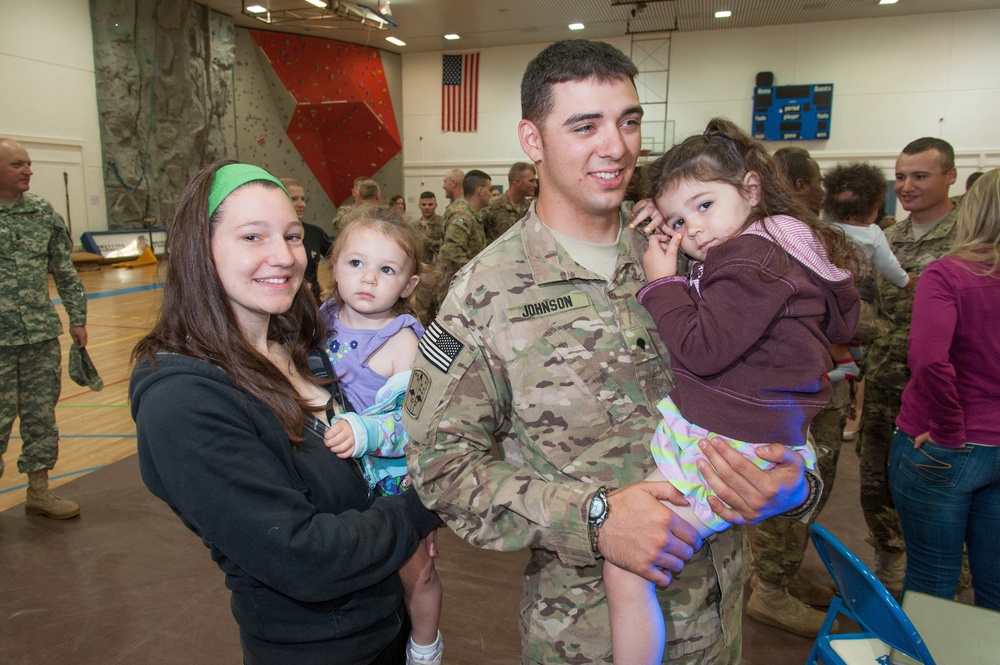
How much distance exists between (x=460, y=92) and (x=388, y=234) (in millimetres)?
16524

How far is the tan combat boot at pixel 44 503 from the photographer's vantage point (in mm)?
3783

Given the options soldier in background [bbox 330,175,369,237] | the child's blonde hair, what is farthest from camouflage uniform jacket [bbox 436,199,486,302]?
the child's blonde hair

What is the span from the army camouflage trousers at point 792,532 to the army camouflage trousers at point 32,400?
410cm

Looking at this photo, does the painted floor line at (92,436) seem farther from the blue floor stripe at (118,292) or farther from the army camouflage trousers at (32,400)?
the blue floor stripe at (118,292)

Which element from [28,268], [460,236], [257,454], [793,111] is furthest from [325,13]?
[257,454]

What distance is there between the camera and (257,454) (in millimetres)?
1229

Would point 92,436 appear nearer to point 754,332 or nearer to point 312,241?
point 312,241

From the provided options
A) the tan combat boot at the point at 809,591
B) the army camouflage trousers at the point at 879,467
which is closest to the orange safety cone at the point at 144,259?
the tan combat boot at the point at 809,591

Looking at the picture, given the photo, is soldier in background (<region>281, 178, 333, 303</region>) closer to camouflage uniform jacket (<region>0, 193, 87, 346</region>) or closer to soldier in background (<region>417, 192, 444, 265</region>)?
soldier in background (<region>417, 192, 444, 265</region>)

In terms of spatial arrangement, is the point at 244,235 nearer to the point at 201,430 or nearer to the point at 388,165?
the point at 201,430

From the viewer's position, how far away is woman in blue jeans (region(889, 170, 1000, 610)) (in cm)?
211

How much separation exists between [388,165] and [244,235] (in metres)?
17.6

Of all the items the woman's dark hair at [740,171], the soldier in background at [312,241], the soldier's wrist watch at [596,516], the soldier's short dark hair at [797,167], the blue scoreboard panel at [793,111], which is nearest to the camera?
the soldier's wrist watch at [596,516]

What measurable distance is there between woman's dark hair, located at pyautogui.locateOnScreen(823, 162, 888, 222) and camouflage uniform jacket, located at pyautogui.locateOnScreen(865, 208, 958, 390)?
344mm
